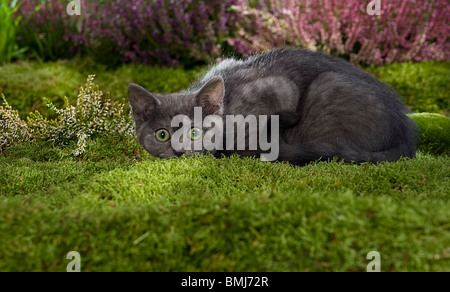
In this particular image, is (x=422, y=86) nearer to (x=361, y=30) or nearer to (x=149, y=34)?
(x=361, y=30)

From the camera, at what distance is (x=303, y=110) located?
2.21 meters

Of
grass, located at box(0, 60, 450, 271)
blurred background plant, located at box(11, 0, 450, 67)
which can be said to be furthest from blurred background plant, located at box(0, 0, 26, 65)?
grass, located at box(0, 60, 450, 271)

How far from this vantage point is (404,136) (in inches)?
84.4

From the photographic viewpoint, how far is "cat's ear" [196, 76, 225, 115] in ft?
6.47

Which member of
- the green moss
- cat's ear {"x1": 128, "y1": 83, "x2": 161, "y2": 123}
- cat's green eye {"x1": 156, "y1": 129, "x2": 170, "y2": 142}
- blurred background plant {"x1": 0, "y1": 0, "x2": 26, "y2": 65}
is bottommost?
the green moss

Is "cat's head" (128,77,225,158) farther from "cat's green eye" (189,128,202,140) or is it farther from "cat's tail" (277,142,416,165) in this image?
"cat's tail" (277,142,416,165)

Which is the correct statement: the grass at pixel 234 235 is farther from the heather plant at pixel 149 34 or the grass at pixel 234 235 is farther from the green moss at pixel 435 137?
the heather plant at pixel 149 34

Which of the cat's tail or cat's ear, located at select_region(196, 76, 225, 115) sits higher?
cat's ear, located at select_region(196, 76, 225, 115)

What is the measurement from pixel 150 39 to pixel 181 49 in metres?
0.36

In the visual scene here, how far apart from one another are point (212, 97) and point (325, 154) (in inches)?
24.5

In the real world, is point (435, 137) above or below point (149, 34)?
below

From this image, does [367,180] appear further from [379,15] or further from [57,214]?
[379,15]

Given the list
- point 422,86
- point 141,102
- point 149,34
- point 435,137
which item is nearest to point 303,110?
point 141,102
